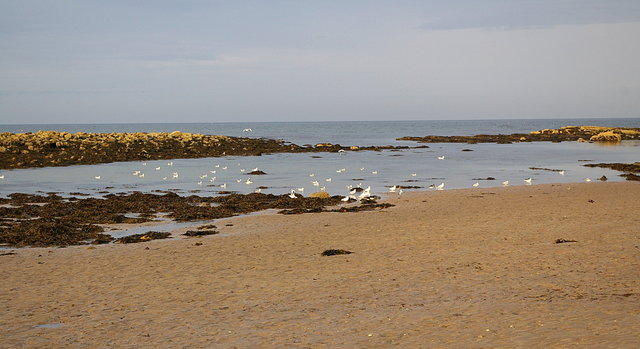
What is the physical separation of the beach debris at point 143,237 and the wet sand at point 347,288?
21.4 inches

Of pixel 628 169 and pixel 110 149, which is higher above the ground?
pixel 110 149

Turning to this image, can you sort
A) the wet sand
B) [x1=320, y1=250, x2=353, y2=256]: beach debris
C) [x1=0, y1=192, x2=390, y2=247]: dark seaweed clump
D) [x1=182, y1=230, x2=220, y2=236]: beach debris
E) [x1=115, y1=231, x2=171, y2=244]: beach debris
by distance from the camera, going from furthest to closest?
[x1=182, y1=230, x2=220, y2=236]: beach debris, [x1=0, y1=192, x2=390, y2=247]: dark seaweed clump, [x1=115, y1=231, x2=171, y2=244]: beach debris, [x1=320, y1=250, x2=353, y2=256]: beach debris, the wet sand

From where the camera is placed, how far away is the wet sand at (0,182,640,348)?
7672 millimetres

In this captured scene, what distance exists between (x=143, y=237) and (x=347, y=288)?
719cm

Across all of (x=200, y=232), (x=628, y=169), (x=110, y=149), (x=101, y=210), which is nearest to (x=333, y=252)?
(x=200, y=232)

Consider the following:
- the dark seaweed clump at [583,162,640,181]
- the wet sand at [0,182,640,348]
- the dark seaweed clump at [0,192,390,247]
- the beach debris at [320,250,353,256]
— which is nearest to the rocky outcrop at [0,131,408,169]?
the dark seaweed clump at [0,192,390,247]

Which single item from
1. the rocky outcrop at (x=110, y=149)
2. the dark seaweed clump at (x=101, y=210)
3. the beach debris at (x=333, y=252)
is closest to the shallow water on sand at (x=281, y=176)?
the dark seaweed clump at (x=101, y=210)

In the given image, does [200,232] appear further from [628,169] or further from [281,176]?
[628,169]

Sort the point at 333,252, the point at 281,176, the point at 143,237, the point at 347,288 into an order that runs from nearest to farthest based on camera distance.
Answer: the point at 347,288, the point at 333,252, the point at 143,237, the point at 281,176

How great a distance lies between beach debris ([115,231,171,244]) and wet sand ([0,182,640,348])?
542mm

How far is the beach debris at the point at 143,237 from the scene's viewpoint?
15102 mm

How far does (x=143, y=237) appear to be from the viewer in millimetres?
15398

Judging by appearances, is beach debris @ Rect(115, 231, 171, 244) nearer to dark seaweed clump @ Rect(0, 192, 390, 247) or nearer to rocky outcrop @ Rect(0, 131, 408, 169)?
dark seaweed clump @ Rect(0, 192, 390, 247)

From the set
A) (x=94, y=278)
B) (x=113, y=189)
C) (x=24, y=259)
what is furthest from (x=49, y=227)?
(x=113, y=189)
